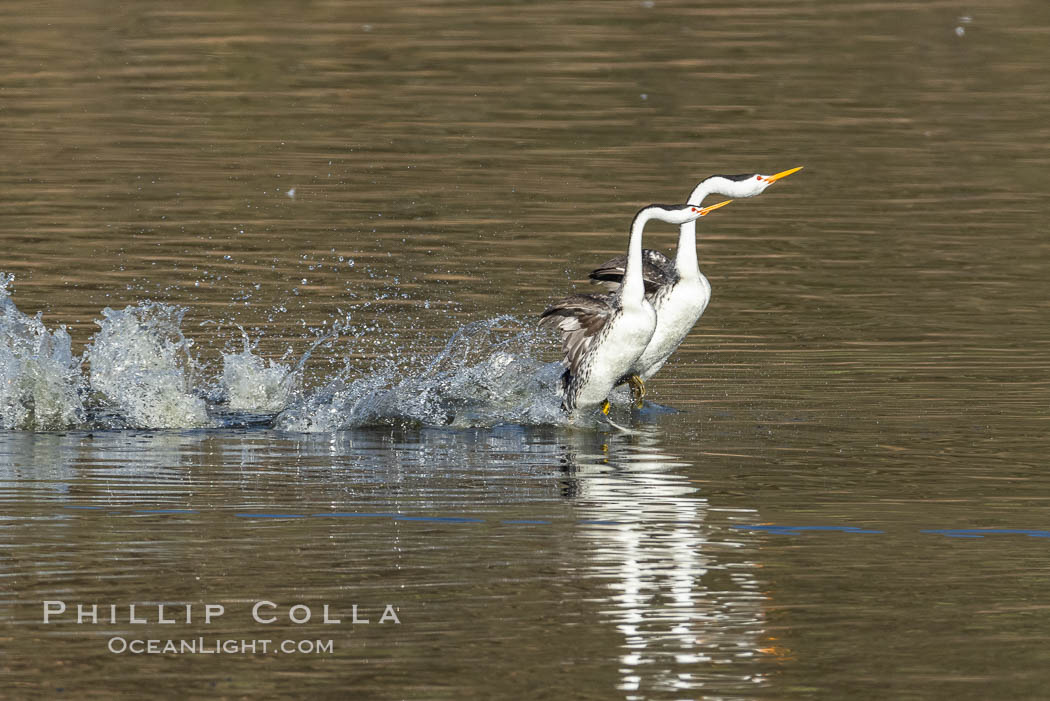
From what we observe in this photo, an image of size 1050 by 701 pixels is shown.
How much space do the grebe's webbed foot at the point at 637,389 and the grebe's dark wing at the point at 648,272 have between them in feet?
2.16

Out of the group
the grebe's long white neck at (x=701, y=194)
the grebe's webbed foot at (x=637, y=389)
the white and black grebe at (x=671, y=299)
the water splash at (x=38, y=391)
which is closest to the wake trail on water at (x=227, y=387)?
the water splash at (x=38, y=391)

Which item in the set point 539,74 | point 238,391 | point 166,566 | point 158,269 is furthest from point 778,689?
point 539,74

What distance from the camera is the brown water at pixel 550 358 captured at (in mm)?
7602

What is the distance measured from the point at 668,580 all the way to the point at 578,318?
4.45 metres

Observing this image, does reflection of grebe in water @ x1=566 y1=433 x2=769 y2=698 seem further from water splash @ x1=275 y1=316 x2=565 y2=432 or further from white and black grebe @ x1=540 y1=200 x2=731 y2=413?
water splash @ x1=275 y1=316 x2=565 y2=432

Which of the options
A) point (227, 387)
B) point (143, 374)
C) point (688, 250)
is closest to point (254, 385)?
point (227, 387)

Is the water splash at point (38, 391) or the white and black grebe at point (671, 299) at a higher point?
the white and black grebe at point (671, 299)

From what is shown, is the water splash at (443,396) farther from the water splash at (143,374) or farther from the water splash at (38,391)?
the water splash at (38,391)

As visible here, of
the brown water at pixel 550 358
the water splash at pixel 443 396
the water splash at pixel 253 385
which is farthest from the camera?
the water splash at pixel 253 385

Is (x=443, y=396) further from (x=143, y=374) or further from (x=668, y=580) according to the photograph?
(x=668, y=580)

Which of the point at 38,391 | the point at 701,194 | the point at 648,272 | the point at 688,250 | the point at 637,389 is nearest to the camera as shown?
the point at 38,391

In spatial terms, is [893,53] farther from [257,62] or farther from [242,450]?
[242,450]

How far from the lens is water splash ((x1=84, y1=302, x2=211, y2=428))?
38.9 ft

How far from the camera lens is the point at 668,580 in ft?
27.1
